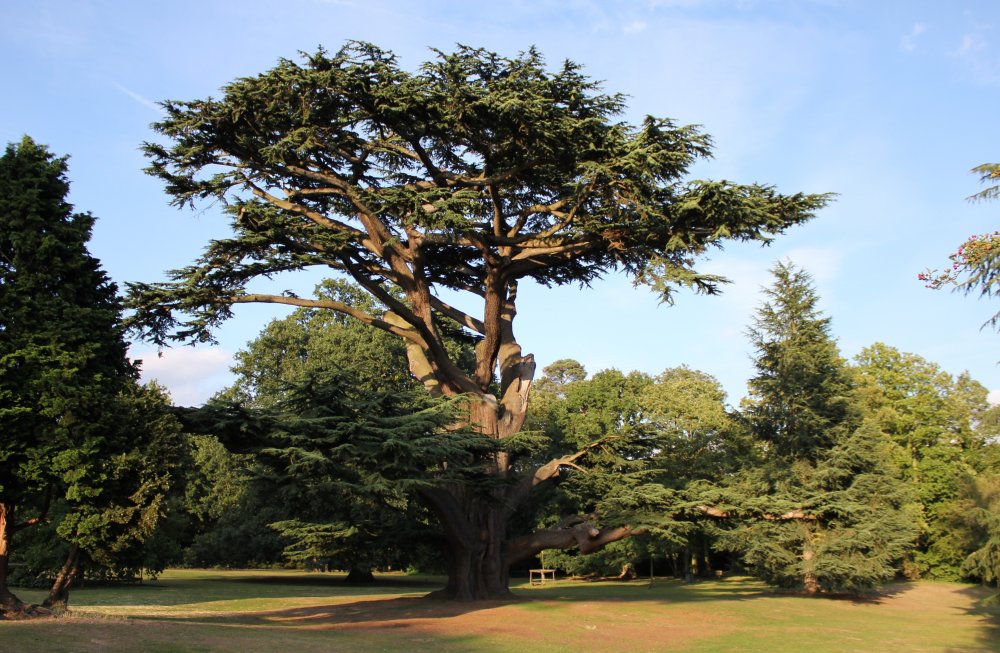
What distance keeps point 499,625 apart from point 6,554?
894 centimetres

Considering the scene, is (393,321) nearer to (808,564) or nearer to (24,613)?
(24,613)

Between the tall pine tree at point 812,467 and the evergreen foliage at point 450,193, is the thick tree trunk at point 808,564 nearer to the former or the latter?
the tall pine tree at point 812,467

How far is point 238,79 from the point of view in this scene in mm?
15680

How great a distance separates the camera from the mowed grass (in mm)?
11352

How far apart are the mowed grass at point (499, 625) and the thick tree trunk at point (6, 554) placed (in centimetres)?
88

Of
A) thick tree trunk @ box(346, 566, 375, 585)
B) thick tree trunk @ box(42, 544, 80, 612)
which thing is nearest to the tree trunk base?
thick tree trunk @ box(42, 544, 80, 612)

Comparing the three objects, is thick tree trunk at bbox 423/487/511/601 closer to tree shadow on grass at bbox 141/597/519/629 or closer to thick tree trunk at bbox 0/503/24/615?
tree shadow on grass at bbox 141/597/519/629

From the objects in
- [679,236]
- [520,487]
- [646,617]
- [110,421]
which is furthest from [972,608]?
[110,421]

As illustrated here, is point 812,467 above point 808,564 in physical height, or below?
above

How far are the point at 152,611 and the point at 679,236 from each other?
14801mm

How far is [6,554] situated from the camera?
1290 centimetres

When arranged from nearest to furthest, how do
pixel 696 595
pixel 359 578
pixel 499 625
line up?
1. pixel 499 625
2. pixel 696 595
3. pixel 359 578

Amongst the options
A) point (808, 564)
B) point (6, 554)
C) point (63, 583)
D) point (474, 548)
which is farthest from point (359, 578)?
point (6, 554)

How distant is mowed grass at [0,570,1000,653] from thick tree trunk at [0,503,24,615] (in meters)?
0.88
